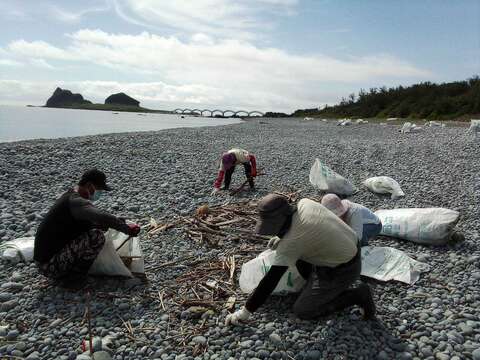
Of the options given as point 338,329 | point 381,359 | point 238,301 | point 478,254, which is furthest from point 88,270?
point 478,254

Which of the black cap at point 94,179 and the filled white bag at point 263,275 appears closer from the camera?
the filled white bag at point 263,275

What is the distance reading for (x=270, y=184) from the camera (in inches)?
367

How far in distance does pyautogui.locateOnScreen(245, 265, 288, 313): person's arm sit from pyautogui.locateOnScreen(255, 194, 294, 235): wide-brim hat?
0.34 meters

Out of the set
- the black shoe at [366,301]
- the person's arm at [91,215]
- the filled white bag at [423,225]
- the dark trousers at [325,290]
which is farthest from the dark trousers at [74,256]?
the filled white bag at [423,225]

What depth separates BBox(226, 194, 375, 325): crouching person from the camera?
3424mm

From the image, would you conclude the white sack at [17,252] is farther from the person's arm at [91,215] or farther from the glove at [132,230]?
the glove at [132,230]

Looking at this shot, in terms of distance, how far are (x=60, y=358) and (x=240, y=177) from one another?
23.4ft

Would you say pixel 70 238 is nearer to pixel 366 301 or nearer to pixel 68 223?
pixel 68 223

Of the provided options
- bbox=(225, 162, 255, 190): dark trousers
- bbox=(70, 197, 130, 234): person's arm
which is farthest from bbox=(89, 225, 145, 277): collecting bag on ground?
bbox=(225, 162, 255, 190): dark trousers

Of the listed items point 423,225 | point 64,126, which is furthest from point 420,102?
point 423,225

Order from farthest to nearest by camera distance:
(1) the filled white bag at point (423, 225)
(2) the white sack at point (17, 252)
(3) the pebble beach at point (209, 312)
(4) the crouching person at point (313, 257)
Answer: (1) the filled white bag at point (423, 225) → (2) the white sack at point (17, 252) → (4) the crouching person at point (313, 257) → (3) the pebble beach at point (209, 312)

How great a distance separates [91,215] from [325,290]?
7.44ft

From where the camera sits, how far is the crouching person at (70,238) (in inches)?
163

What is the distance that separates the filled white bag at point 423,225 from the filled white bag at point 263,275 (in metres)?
2.21
